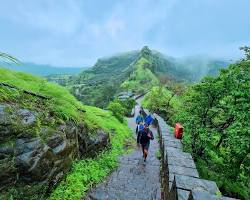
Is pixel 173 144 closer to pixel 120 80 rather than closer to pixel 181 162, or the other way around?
pixel 181 162

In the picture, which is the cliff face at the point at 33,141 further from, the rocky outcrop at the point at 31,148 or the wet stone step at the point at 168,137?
the wet stone step at the point at 168,137

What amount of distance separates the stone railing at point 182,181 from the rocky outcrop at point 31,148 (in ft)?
8.98

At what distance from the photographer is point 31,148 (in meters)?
5.95

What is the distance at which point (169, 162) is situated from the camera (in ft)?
26.8

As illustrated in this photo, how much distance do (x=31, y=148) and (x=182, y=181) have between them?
3210 millimetres

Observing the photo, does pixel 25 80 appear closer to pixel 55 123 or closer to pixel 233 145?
pixel 55 123

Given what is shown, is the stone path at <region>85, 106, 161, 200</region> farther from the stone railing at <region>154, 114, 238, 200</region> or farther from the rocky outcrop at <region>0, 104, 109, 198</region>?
the rocky outcrop at <region>0, 104, 109, 198</region>

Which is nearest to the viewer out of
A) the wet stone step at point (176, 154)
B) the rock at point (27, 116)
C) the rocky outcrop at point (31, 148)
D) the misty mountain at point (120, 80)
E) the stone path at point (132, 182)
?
the rocky outcrop at point (31, 148)

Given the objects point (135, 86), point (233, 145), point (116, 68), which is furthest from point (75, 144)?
point (116, 68)

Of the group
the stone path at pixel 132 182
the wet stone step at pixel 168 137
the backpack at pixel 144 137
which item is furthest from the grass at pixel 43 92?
the wet stone step at pixel 168 137

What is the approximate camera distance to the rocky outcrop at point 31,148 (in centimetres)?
548

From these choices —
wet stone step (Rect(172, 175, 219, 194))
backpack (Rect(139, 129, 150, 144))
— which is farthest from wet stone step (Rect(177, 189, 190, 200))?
backpack (Rect(139, 129, 150, 144))

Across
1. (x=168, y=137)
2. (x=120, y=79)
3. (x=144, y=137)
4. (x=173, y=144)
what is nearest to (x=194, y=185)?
(x=173, y=144)

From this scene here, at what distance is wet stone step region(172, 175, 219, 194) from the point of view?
5.54 m
